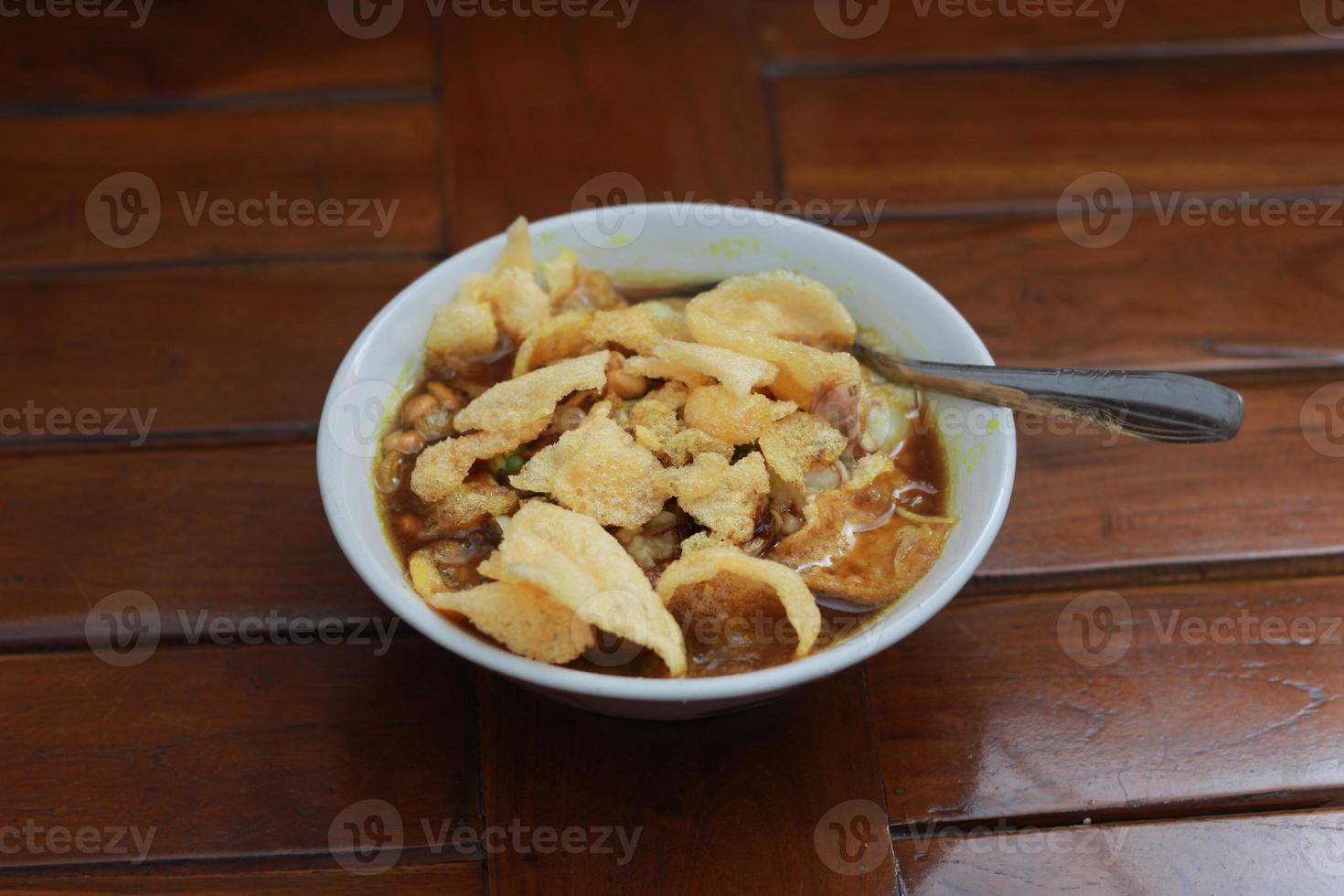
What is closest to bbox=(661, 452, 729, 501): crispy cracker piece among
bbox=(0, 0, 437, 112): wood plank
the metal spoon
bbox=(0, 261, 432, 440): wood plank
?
the metal spoon

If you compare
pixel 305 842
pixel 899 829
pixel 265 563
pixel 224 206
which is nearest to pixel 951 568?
pixel 899 829

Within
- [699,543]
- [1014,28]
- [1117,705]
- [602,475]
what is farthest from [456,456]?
[1014,28]

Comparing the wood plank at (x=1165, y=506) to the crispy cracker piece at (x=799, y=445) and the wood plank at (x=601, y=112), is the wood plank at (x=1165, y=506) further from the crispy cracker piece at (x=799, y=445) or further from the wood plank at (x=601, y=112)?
the wood plank at (x=601, y=112)

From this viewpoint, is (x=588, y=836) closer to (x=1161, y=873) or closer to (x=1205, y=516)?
(x=1161, y=873)

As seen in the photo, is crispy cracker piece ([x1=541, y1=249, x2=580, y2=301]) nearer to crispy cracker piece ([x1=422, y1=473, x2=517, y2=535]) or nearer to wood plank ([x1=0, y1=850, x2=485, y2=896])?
crispy cracker piece ([x1=422, y1=473, x2=517, y2=535])

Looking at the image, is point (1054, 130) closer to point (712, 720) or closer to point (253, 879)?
point (712, 720)

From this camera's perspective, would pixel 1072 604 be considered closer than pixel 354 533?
No

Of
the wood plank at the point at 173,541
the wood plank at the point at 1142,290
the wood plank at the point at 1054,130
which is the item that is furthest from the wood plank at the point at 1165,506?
the wood plank at the point at 173,541
